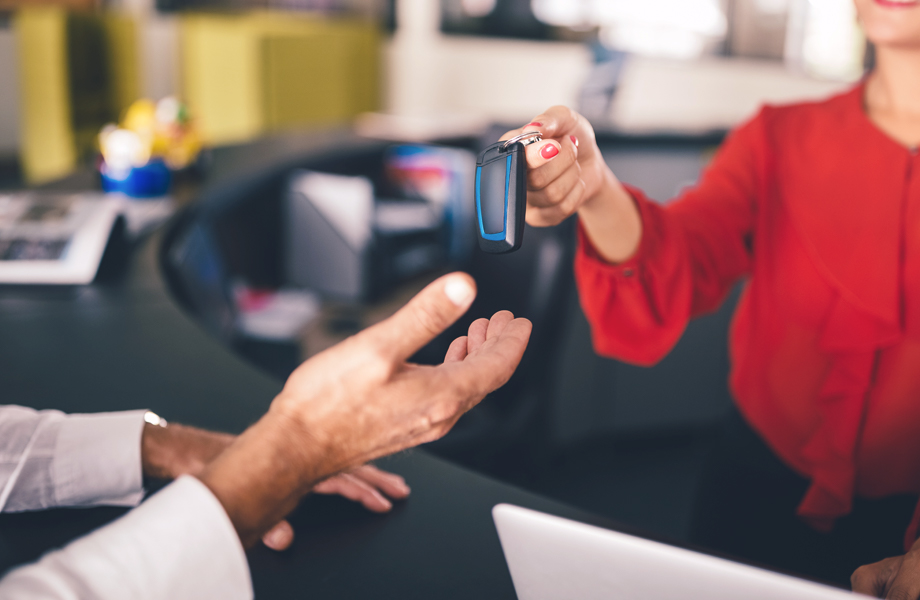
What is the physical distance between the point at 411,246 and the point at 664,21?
2.13m

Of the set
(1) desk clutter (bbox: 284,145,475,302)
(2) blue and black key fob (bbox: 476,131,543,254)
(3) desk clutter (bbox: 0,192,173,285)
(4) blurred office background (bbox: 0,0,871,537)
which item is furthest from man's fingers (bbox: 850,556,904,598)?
(1) desk clutter (bbox: 284,145,475,302)

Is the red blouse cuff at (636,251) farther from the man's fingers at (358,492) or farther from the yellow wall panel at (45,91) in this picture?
the yellow wall panel at (45,91)

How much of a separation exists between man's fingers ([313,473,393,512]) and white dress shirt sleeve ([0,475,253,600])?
19 centimetres

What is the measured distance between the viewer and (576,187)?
0.78m

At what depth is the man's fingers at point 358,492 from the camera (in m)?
0.68

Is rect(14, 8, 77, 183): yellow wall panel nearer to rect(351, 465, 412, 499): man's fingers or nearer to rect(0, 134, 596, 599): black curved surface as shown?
rect(0, 134, 596, 599): black curved surface

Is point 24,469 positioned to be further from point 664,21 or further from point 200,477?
point 664,21

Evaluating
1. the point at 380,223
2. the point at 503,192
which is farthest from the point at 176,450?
the point at 380,223

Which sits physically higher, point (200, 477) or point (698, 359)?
point (200, 477)

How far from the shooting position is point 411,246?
11.9 ft

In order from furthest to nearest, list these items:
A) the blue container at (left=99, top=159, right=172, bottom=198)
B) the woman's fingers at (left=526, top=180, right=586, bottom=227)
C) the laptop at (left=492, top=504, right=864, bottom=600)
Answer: the blue container at (left=99, top=159, right=172, bottom=198)
the woman's fingers at (left=526, top=180, right=586, bottom=227)
the laptop at (left=492, top=504, right=864, bottom=600)

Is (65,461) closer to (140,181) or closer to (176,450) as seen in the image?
(176,450)

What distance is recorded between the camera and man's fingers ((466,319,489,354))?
1.86ft

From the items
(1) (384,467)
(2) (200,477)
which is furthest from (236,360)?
(2) (200,477)
